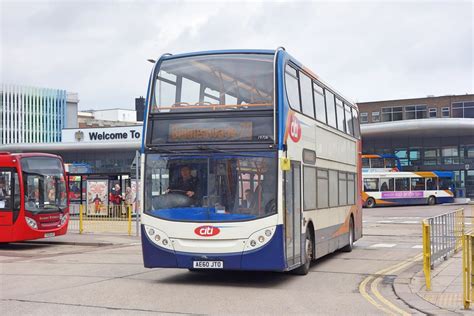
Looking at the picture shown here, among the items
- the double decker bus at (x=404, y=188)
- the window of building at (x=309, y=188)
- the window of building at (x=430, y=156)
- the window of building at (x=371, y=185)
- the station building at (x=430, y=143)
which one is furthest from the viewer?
the window of building at (x=430, y=156)

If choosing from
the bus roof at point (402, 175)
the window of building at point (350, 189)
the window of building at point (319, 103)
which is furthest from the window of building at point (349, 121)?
the bus roof at point (402, 175)

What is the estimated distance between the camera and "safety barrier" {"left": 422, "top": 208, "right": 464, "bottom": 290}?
38.3 ft

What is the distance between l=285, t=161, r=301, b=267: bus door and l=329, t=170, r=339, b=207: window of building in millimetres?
2977

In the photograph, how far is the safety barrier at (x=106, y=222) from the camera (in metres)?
26.0

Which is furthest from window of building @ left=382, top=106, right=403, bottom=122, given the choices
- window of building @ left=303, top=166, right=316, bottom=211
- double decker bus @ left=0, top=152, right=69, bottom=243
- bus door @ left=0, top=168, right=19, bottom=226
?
window of building @ left=303, top=166, right=316, bottom=211

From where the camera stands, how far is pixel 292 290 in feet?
Result: 37.7

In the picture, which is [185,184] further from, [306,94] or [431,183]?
[431,183]

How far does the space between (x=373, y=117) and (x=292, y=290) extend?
2723 inches

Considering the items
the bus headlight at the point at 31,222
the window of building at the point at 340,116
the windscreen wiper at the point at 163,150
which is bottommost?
the bus headlight at the point at 31,222

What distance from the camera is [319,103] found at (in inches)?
584

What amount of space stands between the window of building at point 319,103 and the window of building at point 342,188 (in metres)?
2.16

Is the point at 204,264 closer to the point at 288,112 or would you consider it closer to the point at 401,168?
the point at 288,112

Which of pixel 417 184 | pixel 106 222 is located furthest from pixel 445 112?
pixel 106 222

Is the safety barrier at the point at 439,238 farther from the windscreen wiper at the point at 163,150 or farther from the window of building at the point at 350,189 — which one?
the windscreen wiper at the point at 163,150
